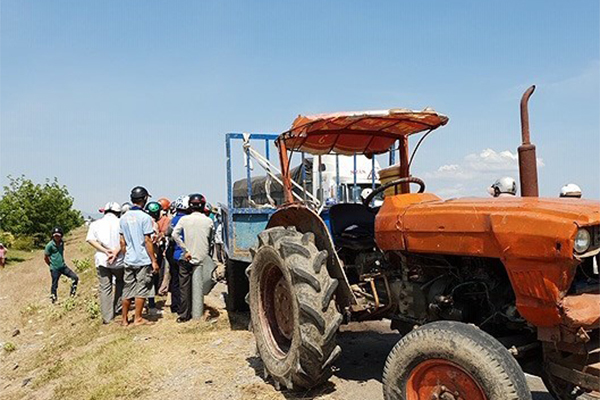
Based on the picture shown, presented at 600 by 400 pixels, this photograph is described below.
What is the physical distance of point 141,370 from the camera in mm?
5152

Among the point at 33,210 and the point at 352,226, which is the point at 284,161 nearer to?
the point at 352,226

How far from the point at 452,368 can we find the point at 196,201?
15.7ft

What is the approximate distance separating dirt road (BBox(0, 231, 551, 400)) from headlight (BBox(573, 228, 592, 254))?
1.73 meters

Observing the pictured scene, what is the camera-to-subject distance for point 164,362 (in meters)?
5.36

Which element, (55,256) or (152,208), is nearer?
(152,208)

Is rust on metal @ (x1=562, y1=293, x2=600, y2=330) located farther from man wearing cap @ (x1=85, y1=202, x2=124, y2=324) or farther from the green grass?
the green grass

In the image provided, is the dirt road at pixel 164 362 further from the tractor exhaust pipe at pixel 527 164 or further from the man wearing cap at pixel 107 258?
the tractor exhaust pipe at pixel 527 164

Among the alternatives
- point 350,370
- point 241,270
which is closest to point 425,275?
point 350,370

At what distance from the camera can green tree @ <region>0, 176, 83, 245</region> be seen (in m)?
30.5

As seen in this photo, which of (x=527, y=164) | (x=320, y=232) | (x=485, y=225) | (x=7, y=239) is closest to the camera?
(x=485, y=225)

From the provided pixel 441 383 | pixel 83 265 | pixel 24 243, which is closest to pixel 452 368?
A: pixel 441 383

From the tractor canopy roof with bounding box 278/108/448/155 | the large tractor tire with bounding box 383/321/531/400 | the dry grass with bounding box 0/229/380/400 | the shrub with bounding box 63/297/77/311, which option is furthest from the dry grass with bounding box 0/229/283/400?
the tractor canopy roof with bounding box 278/108/448/155

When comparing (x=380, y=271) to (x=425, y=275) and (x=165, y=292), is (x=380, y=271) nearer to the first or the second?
(x=425, y=275)

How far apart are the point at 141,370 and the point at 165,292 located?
4.18 meters
